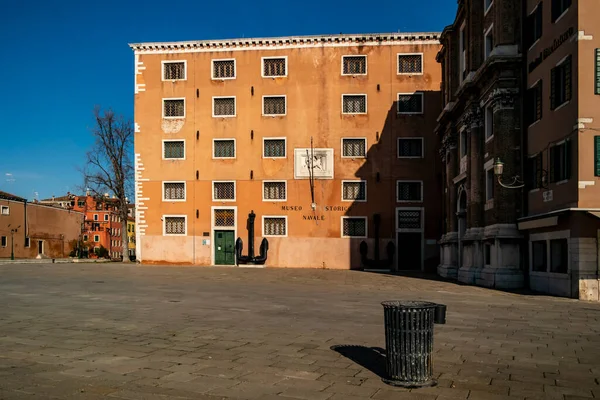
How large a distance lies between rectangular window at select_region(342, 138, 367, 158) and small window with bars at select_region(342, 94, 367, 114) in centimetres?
196

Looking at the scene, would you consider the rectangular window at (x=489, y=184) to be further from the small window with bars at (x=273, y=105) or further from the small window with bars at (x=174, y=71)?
the small window with bars at (x=174, y=71)

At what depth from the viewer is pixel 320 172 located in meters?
40.0

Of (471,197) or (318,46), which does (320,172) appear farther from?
(471,197)

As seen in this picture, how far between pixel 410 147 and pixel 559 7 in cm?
2001

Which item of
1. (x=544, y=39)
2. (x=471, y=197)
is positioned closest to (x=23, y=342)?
(x=544, y=39)

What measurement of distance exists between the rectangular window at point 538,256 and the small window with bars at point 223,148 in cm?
2385

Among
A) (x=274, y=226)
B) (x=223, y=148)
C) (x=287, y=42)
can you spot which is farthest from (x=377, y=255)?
(x=287, y=42)

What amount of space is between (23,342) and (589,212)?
51.6ft

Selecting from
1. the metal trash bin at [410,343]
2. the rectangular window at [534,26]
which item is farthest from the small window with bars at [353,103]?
the metal trash bin at [410,343]

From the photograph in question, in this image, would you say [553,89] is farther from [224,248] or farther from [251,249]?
[224,248]

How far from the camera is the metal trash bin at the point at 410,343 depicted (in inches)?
269

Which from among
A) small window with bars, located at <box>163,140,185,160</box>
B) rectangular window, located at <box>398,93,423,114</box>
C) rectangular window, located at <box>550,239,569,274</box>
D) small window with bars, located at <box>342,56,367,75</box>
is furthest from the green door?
rectangular window, located at <box>550,239,569,274</box>

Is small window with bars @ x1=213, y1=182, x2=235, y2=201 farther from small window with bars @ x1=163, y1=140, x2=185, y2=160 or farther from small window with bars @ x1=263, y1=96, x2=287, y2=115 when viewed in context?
small window with bars @ x1=263, y1=96, x2=287, y2=115

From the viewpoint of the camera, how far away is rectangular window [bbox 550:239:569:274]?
19.2 m
